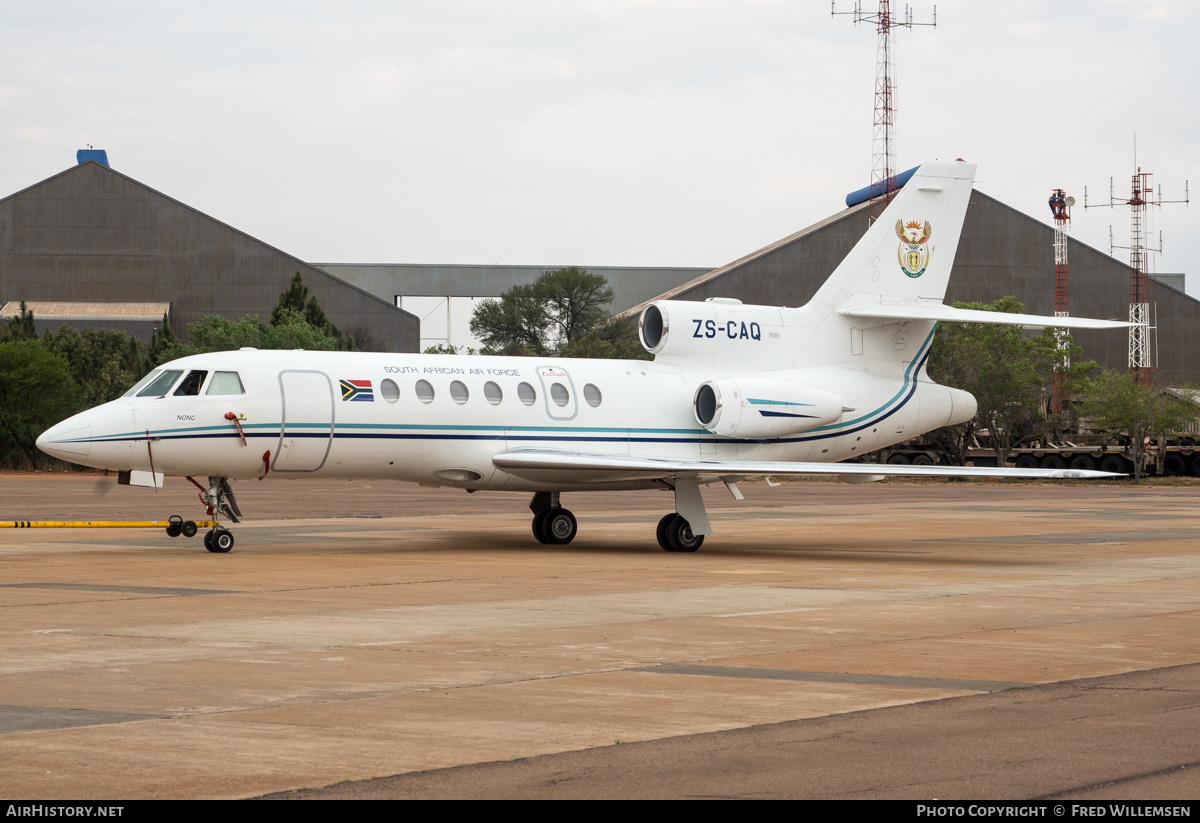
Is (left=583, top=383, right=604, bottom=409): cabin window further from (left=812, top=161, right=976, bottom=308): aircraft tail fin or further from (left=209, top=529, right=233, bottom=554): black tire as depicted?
(left=209, top=529, right=233, bottom=554): black tire

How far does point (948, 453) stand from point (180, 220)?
46178 millimetres

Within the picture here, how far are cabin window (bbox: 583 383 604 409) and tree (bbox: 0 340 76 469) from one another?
1852 inches

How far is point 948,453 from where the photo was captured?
7350cm

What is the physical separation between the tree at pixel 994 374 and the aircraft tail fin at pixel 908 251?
46.3 meters

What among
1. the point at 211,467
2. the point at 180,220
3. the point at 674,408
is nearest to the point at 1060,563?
the point at 674,408

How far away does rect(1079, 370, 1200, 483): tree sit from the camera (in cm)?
6731

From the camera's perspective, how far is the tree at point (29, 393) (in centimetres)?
6486

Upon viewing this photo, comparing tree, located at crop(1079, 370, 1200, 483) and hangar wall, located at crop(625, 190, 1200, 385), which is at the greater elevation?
hangar wall, located at crop(625, 190, 1200, 385)

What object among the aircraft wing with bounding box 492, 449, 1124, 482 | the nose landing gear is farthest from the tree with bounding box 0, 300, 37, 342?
the aircraft wing with bounding box 492, 449, 1124, 482

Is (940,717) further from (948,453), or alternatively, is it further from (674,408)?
(948,453)

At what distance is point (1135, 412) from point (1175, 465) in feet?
14.3

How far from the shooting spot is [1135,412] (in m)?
67.3

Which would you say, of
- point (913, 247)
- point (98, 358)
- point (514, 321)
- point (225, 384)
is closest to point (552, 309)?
point (514, 321)
